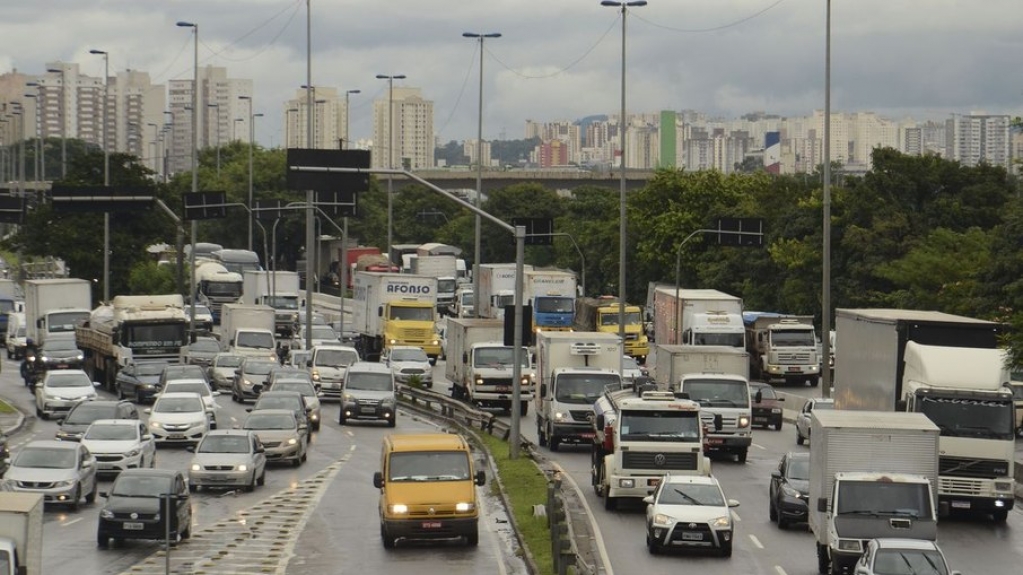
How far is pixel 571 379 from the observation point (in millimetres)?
46906

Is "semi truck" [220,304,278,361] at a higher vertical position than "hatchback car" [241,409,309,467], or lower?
higher

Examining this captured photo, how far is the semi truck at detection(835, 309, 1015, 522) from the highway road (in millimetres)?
8462

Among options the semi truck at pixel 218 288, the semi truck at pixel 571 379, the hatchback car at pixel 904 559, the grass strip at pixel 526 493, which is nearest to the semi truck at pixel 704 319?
the semi truck at pixel 571 379

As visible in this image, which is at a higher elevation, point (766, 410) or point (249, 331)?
point (249, 331)

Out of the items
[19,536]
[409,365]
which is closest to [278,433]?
[19,536]

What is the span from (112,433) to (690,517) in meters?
16.7

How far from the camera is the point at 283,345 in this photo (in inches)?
3804

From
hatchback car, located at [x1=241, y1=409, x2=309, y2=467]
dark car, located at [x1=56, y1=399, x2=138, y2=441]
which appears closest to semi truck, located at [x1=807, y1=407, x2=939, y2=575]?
hatchback car, located at [x1=241, y1=409, x2=309, y2=467]

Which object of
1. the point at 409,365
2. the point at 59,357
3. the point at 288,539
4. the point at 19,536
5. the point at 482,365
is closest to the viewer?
the point at 19,536

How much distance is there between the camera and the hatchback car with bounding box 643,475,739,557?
30344mm

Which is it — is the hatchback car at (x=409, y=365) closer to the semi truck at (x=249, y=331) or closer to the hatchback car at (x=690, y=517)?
the semi truck at (x=249, y=331)

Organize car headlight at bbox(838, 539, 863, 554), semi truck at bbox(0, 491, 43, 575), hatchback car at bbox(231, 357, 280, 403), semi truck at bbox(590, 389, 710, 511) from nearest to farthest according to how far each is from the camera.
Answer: semi truck at bbox(0, 491, 43, 575) < car headlight at bbox(838, 539, 863, 554) < semi truck at bbox(590, 389, 710, 511) < hatchback car at bbox(231, 357, 280, 403)

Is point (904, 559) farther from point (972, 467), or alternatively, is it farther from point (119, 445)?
point (119, 445)

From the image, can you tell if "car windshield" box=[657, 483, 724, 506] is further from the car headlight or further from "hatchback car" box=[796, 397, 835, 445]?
"hatchback car" box=[796, 397, 835, 445]
